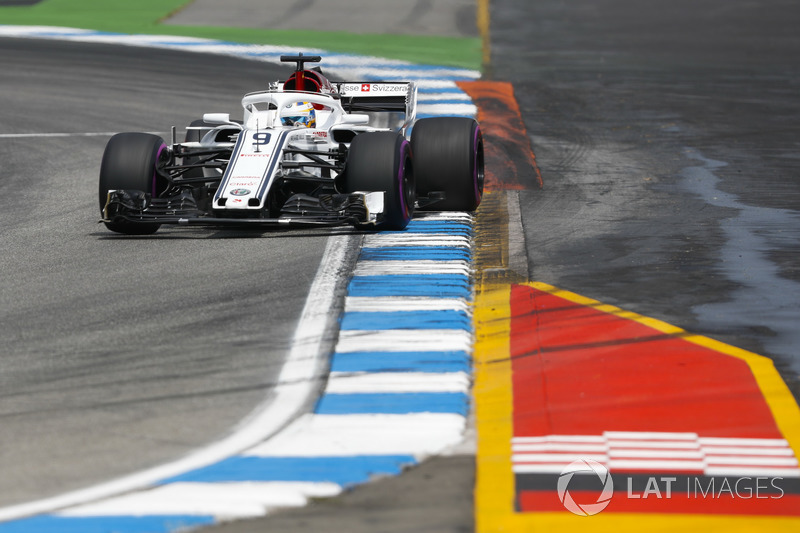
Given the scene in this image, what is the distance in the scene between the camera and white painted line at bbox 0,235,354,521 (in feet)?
17.6

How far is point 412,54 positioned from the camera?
24.3m

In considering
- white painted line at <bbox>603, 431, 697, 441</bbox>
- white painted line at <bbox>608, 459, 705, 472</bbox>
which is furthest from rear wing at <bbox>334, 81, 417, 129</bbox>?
white painted line at <bbox>608, 459, 705, 472</bbox>

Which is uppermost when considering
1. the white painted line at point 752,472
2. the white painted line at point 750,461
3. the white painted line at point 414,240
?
the white painted line at point 752,472

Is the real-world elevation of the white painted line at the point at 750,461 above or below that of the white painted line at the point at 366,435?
above

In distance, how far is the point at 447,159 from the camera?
11750 millimetres

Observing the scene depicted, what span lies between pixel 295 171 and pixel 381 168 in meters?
0.87

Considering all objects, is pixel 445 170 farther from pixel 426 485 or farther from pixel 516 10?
pixel 516 10

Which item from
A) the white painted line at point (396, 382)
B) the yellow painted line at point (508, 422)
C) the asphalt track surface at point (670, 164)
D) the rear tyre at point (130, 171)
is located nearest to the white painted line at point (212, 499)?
the yellow painted line at point (508, 422)

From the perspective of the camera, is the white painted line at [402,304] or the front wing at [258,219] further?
the front wing at [258,219]

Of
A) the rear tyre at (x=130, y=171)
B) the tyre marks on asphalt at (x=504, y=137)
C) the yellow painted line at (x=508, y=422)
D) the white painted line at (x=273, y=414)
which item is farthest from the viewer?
the tyre marks on asphalt at (x=504, y=137)

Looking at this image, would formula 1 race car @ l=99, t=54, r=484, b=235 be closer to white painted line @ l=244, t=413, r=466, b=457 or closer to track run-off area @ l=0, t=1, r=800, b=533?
track run-off area @ l=0, t=1, r=800, b=533

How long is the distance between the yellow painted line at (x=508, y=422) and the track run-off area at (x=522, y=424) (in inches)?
0.5

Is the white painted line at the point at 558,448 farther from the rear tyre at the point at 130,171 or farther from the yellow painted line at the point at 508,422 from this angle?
the rear tyre at the point at 130,171

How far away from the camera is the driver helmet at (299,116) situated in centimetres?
1188
